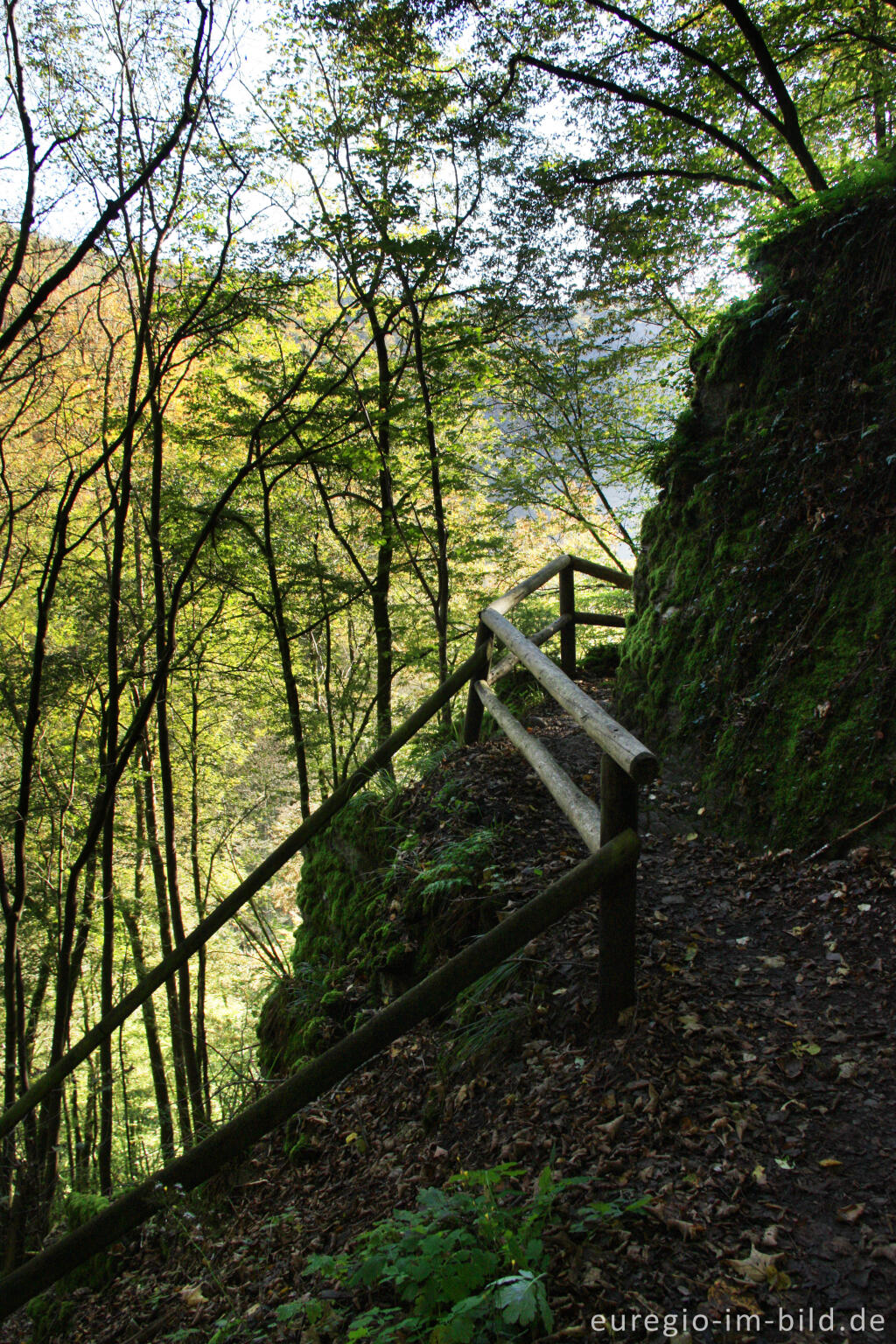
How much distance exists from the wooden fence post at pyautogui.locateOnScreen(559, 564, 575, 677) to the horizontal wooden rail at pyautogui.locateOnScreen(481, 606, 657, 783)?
2.98m

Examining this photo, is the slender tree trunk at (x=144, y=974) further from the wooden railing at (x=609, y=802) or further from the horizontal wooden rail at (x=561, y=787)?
the wooden railing at (x=609, y=802)

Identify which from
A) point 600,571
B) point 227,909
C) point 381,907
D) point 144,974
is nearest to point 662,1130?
point 381,907

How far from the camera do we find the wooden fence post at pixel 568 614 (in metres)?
7.32

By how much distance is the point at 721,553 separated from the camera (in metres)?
5.18

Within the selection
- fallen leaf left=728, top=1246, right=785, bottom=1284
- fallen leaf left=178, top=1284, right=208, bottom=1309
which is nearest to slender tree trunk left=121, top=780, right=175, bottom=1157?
fallen leaf left=178, top=1284, right=208, bottom=1309

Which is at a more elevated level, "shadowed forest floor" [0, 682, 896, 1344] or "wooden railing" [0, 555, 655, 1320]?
"wooden railing" [0, 555, 655, 1320]

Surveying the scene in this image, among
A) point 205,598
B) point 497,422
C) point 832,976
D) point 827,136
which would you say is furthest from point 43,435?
point 827,136

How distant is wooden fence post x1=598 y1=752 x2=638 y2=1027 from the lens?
2.64 m

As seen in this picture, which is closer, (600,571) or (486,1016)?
(486,1016)

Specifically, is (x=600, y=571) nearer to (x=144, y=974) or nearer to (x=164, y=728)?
(x=164, y=728)

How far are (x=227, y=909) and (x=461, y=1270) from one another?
3789mm

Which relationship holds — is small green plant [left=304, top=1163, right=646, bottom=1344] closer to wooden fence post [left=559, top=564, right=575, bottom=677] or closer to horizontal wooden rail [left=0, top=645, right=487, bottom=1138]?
horizontal wooden rail [left=0, top=645, right=487, bottom=1138]

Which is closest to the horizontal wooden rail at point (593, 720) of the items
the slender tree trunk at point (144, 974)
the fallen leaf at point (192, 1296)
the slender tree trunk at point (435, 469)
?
the fallen leaf at point (192, 1296)

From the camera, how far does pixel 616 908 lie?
273cm
